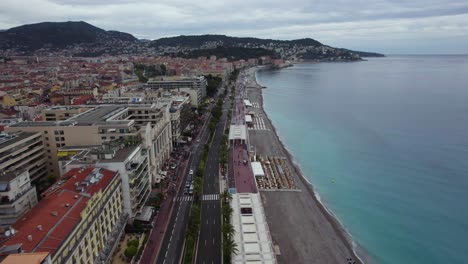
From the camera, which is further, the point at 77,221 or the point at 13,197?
the point at 13,197

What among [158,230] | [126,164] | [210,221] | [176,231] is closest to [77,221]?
[126,164]

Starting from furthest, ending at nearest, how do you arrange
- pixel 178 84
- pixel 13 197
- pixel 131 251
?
pixel 178 84 < pixel 131 251 < pixel 13 197

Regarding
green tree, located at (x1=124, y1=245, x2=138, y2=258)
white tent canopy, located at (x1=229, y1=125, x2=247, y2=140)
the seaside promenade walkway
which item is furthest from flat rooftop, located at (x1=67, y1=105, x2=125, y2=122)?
green tree, located at (x1=124, y1=245, x2=138, y2=258)

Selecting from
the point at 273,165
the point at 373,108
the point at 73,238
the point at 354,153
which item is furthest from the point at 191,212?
the point at 373,108

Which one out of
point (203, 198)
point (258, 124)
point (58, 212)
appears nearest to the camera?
point (58, 212)

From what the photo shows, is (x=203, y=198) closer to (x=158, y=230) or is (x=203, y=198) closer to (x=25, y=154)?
(x=158, y=230)

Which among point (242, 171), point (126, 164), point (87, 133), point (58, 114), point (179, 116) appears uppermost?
point (58, 114)

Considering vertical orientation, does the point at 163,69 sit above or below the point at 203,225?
above
